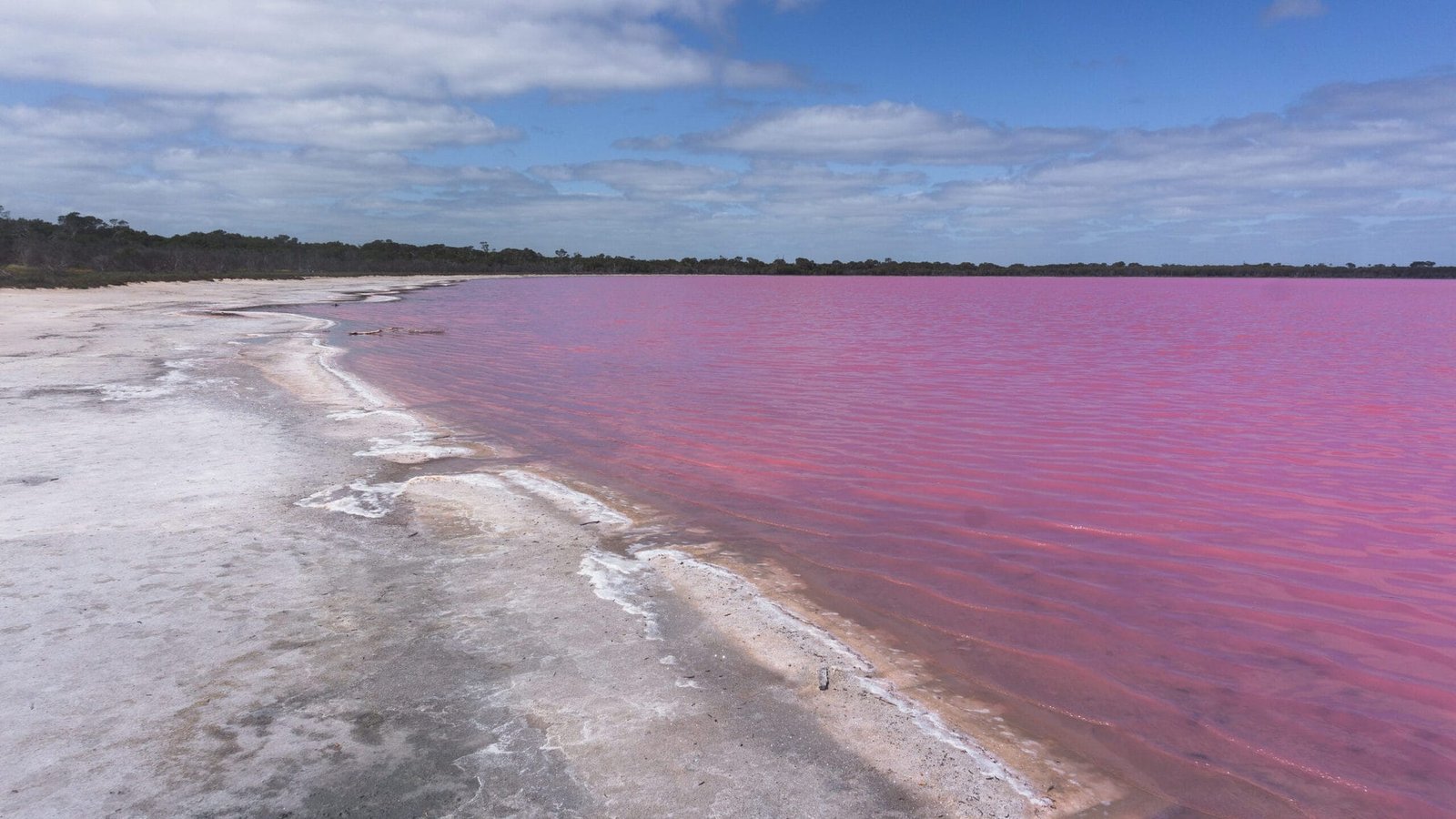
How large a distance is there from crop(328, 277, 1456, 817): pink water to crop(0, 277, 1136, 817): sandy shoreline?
70cm

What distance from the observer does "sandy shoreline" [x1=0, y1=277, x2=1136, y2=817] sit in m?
3.07

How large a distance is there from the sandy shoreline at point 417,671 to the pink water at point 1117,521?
699 mm

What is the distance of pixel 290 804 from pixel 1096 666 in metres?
3.84

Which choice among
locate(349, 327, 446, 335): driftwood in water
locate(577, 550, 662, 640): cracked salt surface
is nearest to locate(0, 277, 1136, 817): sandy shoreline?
locate(577, 550, 662, 640): cracked salt surface

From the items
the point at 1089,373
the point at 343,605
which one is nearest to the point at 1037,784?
the point at 343,605

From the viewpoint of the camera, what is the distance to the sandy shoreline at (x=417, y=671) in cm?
307

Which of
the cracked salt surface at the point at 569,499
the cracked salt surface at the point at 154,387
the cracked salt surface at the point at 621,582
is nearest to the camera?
the cracked salt surface at the point at 621,582

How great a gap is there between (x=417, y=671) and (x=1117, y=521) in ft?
18.2

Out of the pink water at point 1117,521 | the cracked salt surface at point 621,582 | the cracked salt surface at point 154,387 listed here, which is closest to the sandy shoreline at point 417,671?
the cracked salt surface at point 621,582

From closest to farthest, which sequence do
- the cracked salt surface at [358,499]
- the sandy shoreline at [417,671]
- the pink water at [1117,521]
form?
the sandy shoreline at [417,671], the pink water at [1117,521], the cracked salt surface at [358,499]

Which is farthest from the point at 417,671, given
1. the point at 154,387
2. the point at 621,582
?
the point at 154,387

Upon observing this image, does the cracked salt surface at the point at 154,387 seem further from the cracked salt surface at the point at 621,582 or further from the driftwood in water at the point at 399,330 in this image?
the driftwood in water at the point at 399,330

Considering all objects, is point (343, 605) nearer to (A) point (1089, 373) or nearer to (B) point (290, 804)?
(B) point (290, 804)

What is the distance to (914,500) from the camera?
292 inches
